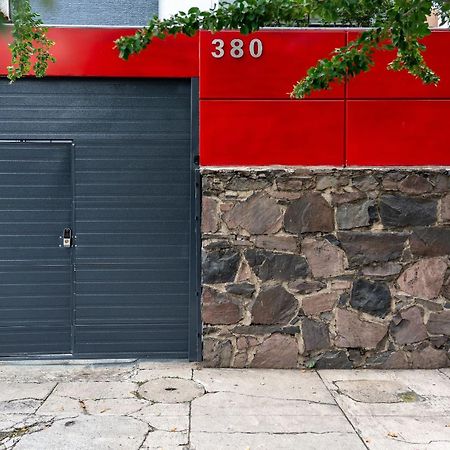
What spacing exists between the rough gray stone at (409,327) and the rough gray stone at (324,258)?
2.50 feet

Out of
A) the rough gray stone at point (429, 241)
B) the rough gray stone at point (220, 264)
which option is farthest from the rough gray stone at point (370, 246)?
the rough gray stone at point (220, 264)

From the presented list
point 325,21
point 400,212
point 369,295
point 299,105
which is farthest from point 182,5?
point 369,295

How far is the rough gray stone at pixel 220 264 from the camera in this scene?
5.84 m

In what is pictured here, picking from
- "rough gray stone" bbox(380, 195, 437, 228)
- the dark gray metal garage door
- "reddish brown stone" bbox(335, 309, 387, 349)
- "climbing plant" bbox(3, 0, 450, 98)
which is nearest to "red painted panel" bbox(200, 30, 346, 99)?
the dark gray metal garage door

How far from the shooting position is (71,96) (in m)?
6.00

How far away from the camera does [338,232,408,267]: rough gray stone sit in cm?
587

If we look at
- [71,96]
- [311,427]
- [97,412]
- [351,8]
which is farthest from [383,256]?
[71,96]

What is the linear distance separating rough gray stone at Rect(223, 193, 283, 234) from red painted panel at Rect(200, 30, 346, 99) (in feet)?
3.40

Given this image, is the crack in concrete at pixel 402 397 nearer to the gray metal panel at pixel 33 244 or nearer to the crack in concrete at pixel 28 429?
the crack in concrete at pixel 28 429

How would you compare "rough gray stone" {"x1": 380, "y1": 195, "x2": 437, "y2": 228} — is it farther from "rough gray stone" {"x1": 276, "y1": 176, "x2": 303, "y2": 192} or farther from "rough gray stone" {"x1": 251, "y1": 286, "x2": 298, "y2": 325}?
"rough gray stone" {"x1": 251, "y1": 286, "x2": 298, "y2": 325}

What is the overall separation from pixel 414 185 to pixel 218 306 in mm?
2298

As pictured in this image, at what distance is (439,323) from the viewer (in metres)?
5.92

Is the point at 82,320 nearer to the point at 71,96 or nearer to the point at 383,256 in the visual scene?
the point at 71,96

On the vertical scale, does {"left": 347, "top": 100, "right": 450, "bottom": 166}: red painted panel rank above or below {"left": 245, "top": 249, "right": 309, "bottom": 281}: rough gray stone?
above
